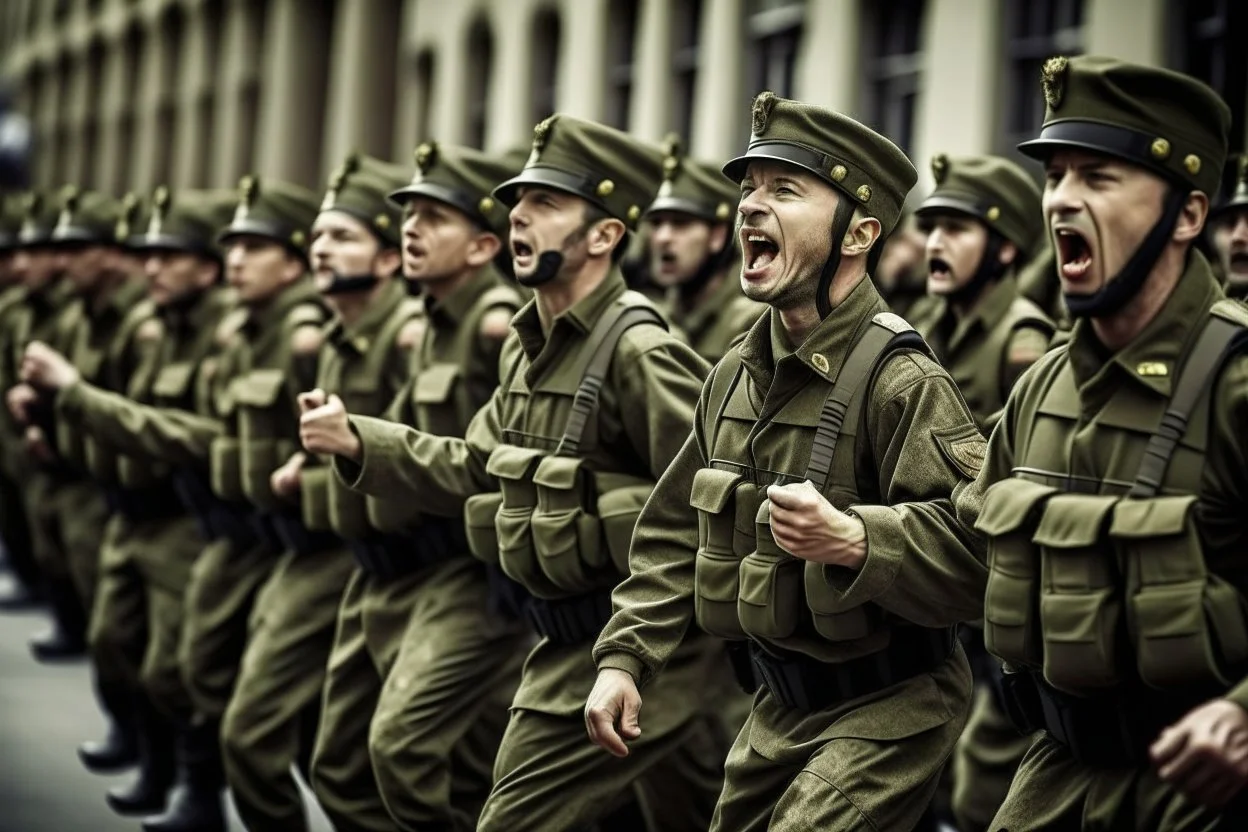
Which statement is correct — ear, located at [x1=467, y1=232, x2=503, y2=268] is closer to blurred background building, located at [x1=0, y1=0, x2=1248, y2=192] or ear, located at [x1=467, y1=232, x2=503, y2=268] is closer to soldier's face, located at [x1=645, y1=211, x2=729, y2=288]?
soldier's face, located at [x1=645, y1=211, x2=729, y2=288]

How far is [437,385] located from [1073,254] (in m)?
3.71

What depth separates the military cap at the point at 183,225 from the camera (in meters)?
11.5

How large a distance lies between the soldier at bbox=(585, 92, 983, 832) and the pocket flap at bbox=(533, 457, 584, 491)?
0.82 m

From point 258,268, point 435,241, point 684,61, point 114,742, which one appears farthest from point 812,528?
point 684,61

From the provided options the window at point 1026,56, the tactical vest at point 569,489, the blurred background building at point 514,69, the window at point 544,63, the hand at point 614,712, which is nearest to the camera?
the hand at point 614,712

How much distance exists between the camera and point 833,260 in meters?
5.84

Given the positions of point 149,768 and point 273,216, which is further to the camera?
point 149,768

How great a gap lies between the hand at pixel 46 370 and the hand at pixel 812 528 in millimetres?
5715

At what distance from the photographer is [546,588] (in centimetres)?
707

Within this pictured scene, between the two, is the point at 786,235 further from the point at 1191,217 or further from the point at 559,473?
the point at 559,473

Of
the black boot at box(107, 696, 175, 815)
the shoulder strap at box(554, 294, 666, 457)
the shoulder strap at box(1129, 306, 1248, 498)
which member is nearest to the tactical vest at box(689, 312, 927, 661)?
the shoulder strap at box(1129, 306, 1248, 498)

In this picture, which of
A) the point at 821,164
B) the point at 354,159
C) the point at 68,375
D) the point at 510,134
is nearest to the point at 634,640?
the point at 821,164

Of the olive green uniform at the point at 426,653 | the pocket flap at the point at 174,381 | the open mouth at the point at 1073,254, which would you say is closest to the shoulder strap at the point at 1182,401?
the open mouth at the point at 1073,254

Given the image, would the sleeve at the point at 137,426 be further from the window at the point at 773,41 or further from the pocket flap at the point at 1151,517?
the window at the point at 773,41
